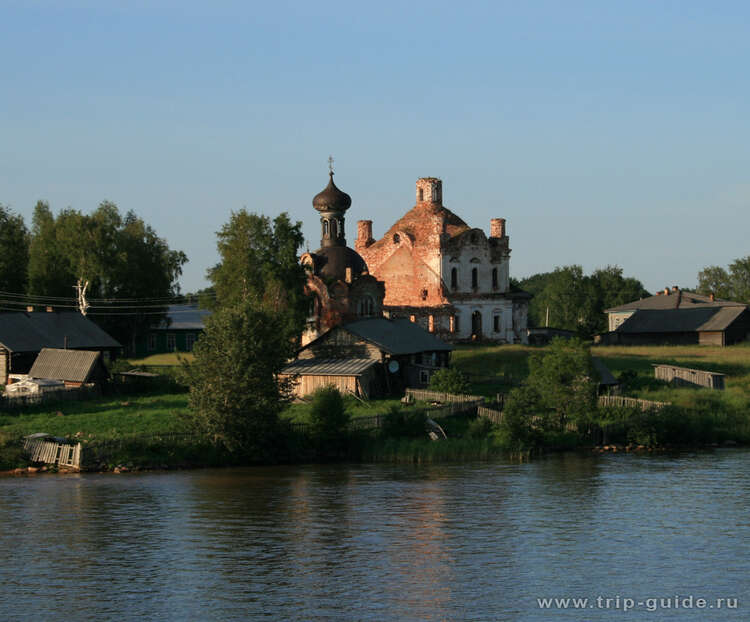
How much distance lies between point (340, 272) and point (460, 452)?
27.2 metres

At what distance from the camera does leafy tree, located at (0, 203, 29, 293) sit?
73062 millimetres

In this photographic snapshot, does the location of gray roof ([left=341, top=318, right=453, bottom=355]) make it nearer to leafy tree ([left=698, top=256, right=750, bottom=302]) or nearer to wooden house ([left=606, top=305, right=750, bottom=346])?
→ wooden house ([left=606, top=305, right=750, bottom=346])

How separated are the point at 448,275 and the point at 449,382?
24.2 meters

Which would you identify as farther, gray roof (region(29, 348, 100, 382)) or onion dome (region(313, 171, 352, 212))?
onion dome (region(313, 171, 352, 212))

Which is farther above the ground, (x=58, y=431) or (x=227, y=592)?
(x=58, y=431)

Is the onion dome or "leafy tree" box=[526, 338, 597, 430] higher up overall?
the onion dome

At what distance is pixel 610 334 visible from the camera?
78750mm

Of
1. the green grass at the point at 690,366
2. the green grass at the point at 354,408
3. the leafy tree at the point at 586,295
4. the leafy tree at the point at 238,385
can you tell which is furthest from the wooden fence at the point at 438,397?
the leafy tree at the point at 586,295

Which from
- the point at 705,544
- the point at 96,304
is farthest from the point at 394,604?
the point at 96,304

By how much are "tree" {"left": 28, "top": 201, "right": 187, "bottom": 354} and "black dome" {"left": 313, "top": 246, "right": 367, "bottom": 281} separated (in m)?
13.0

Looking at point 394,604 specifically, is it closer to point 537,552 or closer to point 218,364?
point 537,552

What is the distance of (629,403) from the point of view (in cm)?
4778

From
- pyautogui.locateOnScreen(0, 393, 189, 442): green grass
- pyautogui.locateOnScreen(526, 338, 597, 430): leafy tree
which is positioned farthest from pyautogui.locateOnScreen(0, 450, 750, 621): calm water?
pyautogui.locateOnScreen(526, 338, 597, 430): leafy tree

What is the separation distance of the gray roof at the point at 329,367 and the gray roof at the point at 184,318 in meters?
23.6
